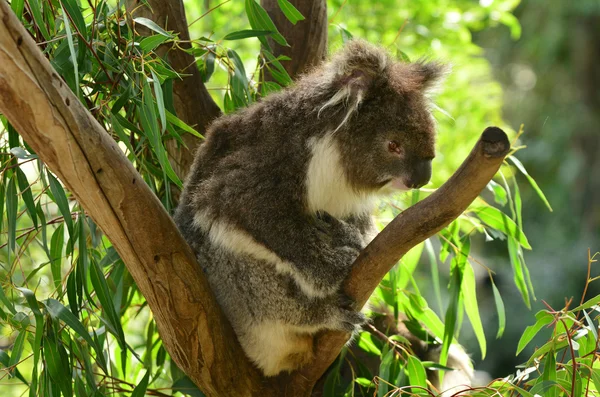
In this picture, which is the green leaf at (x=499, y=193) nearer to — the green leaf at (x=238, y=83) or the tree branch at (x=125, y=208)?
the green leaf at (x=238, y=83)

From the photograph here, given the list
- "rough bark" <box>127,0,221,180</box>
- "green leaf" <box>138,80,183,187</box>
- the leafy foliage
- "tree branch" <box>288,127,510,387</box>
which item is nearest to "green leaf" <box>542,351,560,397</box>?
the leafy foliage

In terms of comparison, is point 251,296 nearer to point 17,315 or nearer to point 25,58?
point 17,315

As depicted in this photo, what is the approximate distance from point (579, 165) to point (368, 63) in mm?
7981

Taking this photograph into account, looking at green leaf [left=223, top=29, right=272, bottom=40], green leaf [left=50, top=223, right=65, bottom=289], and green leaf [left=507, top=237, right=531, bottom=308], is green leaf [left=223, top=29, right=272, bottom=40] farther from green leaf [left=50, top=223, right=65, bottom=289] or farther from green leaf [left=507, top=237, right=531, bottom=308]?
green leaf [left=507, top=237, right=531, bottom=308]

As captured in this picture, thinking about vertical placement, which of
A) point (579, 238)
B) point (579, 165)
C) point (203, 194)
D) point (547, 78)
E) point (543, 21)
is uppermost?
point (203, 194)

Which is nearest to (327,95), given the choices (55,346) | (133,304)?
(55,346)

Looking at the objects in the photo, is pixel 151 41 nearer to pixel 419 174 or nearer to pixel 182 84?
pixel 182 84

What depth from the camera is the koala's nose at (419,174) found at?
1844 millimetres

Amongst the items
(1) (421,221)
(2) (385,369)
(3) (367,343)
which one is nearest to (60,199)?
(1) (421,221)

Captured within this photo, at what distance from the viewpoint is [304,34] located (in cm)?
260

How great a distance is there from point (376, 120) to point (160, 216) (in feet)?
2.12

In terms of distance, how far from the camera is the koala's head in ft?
6.09

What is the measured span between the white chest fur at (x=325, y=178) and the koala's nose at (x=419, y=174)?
6.9 inches

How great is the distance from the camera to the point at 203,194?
196cm
